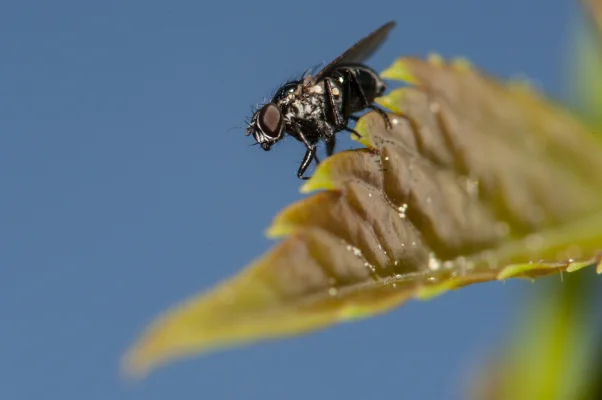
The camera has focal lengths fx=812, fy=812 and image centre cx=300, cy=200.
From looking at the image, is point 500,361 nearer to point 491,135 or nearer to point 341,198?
point 491,135

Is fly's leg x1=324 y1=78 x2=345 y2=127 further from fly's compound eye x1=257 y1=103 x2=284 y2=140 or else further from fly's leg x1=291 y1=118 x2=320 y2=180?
fly's compound eye x1=257 y1=103 x2=284 y2=140

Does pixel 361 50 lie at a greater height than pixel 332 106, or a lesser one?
greater

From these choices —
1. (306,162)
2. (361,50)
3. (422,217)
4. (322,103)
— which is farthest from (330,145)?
(422,217)

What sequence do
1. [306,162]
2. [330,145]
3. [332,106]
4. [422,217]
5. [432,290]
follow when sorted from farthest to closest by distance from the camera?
1. [332,106]
2. [330,145]
3. [306,162]
4. [422,217]
5. [432,290]

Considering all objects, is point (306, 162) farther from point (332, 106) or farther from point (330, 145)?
point (332, 106)

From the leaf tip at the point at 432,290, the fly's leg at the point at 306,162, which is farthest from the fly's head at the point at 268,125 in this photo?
the leaf tip at the point at 432,290
